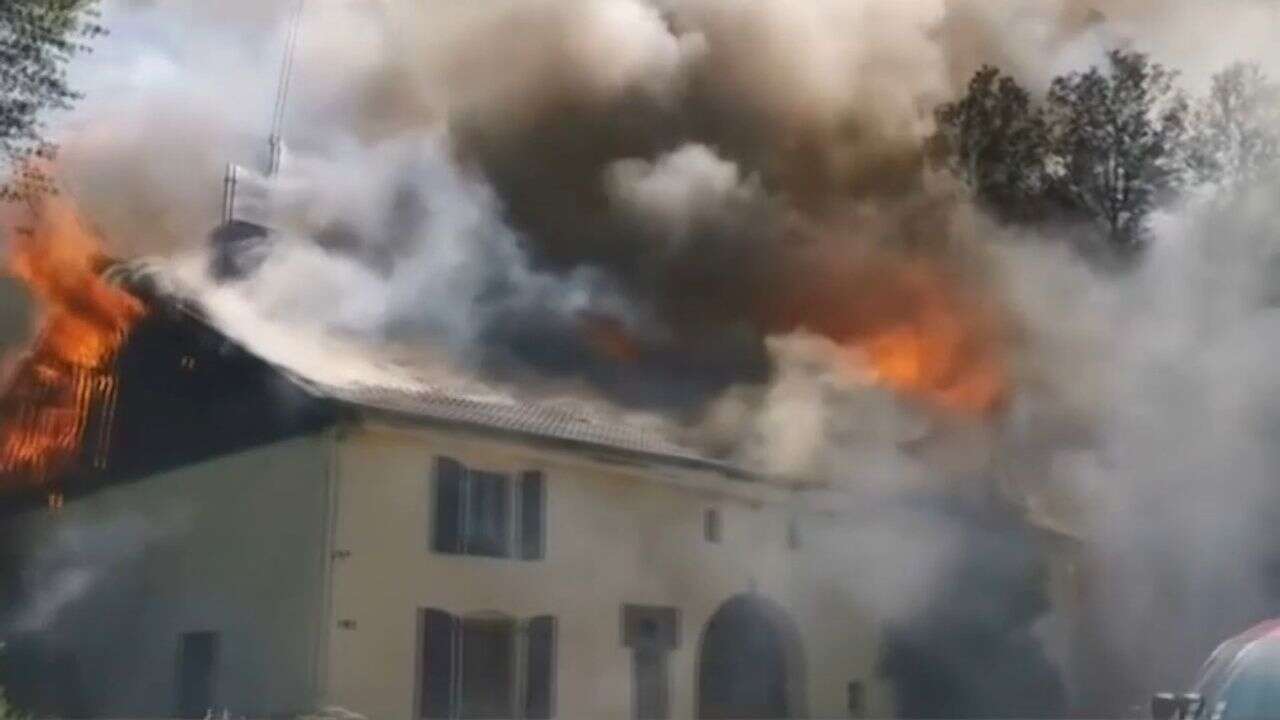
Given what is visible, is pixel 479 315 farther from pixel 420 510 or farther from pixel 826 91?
pixel 826 91

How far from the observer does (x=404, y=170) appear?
946 centimetres

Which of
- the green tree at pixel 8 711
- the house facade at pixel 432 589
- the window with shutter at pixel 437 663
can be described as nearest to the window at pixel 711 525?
the house facade at pixel 432 589

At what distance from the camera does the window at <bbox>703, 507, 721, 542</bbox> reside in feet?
30.5

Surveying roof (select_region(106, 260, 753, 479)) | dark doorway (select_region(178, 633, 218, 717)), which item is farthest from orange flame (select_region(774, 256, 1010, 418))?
dark doorway (select_region(178, 633, 218, 717))

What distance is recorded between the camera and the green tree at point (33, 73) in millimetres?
9562

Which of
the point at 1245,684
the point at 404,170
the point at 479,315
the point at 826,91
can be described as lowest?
the point at 1245,684

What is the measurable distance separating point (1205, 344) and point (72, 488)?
23.1 ft

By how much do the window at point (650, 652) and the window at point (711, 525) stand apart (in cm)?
45

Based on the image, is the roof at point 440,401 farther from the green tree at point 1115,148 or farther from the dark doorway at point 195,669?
the green tree at point 1115,148

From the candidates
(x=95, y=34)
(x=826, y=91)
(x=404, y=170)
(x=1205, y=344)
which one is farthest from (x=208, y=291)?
(x=1205, y=344)

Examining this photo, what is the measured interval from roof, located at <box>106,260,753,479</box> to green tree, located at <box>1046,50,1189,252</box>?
3.09 m

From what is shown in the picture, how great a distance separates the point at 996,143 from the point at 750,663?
3594 mm

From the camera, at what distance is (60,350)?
9.34 metres

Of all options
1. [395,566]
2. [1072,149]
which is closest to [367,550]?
[395,566]
